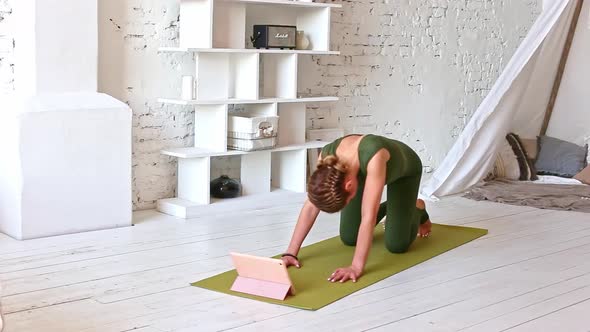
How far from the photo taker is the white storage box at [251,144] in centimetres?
519

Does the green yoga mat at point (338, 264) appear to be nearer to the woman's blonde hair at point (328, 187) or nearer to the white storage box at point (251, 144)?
the woman's blonde hair at point (328, 187)

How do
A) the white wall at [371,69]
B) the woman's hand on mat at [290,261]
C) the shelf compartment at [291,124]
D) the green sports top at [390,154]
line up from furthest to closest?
the shelf compartment at [291,124] → the white wall at [371,69] → the woman's hand on mat at [290,261] → the green sports top at [390,154]

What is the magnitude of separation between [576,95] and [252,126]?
3.42 metres

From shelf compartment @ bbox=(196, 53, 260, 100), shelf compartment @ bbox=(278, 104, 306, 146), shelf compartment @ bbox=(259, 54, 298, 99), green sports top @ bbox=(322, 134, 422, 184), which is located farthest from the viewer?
shelf compartment @ bbox=(278, 104, 306, 146)

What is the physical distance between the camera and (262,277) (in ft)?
11.5

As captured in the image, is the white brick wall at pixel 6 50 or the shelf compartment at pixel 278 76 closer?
the white brick wall at pixel 6 50

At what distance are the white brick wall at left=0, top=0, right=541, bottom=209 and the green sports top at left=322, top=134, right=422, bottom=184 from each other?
160 cm

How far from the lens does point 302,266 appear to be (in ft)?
12.8

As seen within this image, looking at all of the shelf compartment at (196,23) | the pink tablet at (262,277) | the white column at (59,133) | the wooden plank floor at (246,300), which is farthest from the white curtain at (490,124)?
the pink tablet at (262,277)

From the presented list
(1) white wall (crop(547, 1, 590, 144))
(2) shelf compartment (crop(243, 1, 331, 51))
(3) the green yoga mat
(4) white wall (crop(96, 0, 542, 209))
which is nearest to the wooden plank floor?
(3) the green yoga mat

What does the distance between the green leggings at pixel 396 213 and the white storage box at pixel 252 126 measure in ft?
3.59

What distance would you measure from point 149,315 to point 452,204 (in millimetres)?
3045

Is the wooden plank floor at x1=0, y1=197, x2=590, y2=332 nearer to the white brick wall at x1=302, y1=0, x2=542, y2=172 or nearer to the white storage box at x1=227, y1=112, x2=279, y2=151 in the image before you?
the white storage box at x1=227, y1=112, x2=279, y2=151

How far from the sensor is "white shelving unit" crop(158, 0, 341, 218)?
505 centimetres
